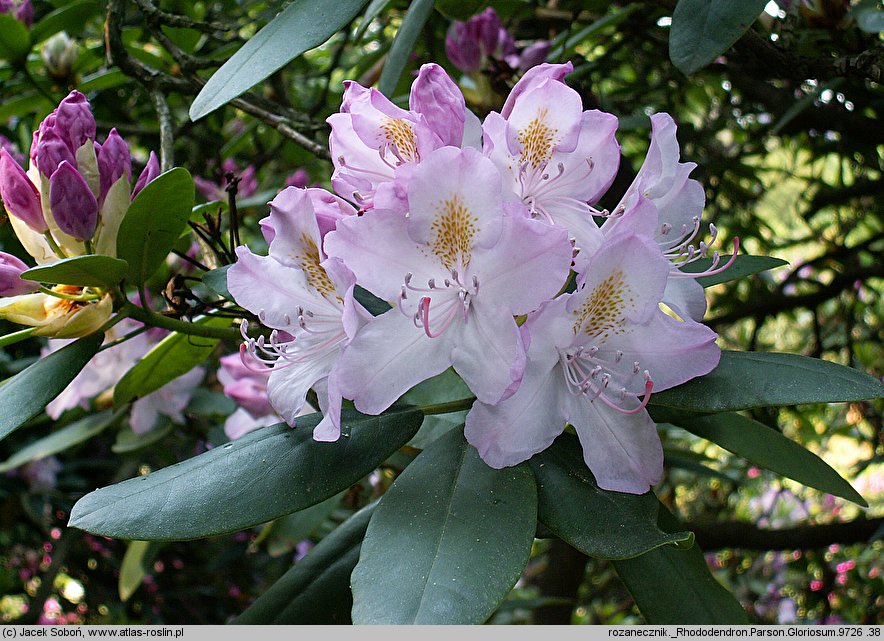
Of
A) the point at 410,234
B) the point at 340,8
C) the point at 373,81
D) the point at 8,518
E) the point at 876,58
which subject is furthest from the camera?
the point at 8,518

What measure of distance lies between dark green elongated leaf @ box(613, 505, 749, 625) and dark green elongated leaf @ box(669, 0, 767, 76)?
46 centimetres

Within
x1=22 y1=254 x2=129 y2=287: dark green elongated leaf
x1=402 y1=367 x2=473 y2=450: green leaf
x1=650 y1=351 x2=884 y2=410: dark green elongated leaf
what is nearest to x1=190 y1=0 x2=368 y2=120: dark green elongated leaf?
x1=22 y1=254 x2=129 y2=287: dark green elongated leaf

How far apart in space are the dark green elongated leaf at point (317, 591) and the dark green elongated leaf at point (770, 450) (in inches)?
15.8

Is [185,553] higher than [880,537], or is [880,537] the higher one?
[880,537]

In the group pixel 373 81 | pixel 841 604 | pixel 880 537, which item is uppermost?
pixel 373 81

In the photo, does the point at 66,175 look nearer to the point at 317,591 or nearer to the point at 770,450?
the point at 317,591

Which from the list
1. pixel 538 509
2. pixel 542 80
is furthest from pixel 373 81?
pixel 538 509

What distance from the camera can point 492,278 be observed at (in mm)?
711

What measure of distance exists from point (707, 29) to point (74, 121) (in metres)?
0.65

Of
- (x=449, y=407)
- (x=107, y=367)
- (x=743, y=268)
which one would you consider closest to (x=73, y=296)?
(x=449, y=407)

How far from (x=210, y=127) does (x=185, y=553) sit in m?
1.54

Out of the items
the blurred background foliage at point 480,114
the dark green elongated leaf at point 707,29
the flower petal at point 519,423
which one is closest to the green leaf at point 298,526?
the blurred background foliage at point 480,114

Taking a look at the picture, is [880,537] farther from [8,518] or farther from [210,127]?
[8,518]

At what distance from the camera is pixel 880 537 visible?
66.4 inches
